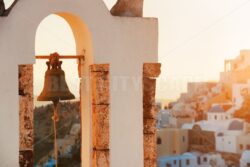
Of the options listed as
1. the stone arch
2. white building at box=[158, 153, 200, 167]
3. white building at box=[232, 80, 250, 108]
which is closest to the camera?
the stone arch

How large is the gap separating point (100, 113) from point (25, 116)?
613 millimetres

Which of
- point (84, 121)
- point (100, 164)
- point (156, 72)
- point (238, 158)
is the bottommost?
point (238, 158)

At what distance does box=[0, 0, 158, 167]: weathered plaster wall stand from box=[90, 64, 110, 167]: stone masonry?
0.05m

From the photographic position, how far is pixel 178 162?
36.6 metres

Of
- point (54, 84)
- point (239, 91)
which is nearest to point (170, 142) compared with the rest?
point (239, 91)

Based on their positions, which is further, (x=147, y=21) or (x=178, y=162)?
(x=178, y=162)

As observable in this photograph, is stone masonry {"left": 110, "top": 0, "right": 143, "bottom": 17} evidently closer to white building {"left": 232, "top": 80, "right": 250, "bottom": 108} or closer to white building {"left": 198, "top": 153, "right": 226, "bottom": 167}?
white building {"left": 198, "top": 153, "right": 226, "bottom": 167}

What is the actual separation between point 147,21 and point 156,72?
0.44 meters

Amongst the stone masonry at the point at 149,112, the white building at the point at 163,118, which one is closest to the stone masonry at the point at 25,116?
the stone masonry at the point at 149,112

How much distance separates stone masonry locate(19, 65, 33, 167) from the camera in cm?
370

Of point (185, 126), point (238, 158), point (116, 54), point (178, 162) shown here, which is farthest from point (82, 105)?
point (185, 126)

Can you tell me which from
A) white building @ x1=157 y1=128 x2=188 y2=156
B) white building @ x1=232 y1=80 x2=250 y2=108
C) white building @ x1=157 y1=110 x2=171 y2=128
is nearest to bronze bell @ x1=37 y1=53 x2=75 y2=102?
white building @ x1=157 y1=128 x2=188 y2=156

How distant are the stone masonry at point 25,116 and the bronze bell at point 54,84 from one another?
18.9 inches

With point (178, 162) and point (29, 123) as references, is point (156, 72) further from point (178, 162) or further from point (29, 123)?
point (178, 162)
